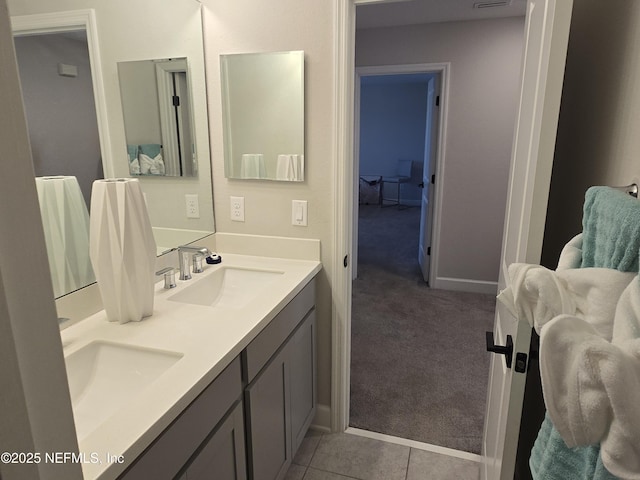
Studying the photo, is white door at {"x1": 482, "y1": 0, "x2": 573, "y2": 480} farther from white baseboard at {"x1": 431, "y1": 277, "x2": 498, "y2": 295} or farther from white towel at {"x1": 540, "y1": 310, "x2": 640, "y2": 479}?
white baseboard at {"x1": 431, "y1": 277, "x2": 498, "y2": 295}

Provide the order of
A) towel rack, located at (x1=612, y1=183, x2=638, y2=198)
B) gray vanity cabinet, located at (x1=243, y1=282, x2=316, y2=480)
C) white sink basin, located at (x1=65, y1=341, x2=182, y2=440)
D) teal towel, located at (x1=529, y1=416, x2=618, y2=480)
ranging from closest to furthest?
1. teal towel, located at (x1=529, y1=416, x2=618, y2=480)
2. towel rack, located at (x1=612, y1=183, x2=638, y2=198)
3. white sink basin, located at (x1=65, y1=341, x2=182, y2=440)
4. gray vanity cabinet, located at (x1=243, y1=282, x2=316, y2=480)

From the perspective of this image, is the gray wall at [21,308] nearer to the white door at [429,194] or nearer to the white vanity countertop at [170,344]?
the white vanity countertop at [170,344]

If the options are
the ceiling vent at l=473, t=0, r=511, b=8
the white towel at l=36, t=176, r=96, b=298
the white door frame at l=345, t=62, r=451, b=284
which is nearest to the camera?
the white towel at l=36, t=176, r=96, b=298

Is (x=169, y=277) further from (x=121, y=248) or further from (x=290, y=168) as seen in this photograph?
(x=290, y=168)

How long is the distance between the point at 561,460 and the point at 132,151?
164 centimetres

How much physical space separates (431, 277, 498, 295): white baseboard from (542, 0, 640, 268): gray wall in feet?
9.14

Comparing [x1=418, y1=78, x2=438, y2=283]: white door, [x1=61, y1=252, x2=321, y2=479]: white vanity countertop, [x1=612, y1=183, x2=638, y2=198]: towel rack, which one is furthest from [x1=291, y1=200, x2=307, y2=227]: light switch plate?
[x1=418, y1=78, x2=438, y2=283]: white door

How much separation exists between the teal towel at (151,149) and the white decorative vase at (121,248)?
0.43 metres

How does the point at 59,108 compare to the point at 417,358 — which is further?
the point at 417,358

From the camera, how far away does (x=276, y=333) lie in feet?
4.93

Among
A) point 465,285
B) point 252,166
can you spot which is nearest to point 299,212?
point 252,166

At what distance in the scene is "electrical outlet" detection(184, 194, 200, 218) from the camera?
193 centimetres

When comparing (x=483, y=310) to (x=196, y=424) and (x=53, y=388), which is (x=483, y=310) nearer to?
(x=196, y=424)

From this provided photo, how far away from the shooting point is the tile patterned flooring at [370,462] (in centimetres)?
183
